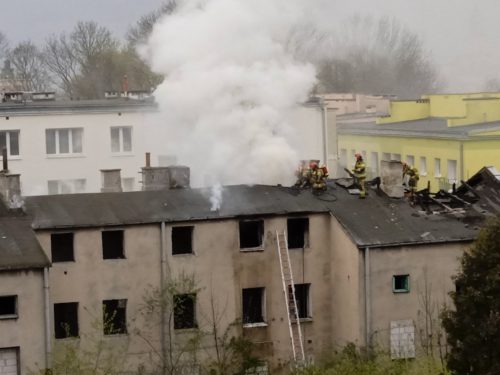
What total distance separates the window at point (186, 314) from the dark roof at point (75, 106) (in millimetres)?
19224

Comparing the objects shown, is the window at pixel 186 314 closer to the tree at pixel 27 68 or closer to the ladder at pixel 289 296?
the ladder at pixel 289 296

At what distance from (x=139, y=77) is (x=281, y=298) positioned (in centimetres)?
4343

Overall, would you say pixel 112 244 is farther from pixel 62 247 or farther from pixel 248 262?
pixel 248 262

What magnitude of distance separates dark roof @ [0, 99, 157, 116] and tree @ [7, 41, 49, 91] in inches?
1307


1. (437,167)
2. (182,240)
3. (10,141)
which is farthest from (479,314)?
(437,167)

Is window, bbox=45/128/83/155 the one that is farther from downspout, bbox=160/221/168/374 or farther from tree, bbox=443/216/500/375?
tree, bbox=443/216/500/375

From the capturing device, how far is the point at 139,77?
73.2 metres

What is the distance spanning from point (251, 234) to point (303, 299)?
2.06 meters

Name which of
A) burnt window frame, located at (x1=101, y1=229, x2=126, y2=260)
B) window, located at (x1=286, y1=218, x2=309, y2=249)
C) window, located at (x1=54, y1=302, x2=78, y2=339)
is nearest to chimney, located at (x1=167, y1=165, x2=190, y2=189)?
window, located at (x1=286, y1=218, x2=309, y2=249)

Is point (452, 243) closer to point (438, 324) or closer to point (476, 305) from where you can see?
point (438, 324)

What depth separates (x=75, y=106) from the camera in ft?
160

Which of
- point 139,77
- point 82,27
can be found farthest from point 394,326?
point 82,27

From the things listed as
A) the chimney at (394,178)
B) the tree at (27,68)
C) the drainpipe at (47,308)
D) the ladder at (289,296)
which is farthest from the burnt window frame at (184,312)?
the tree at (27,68)

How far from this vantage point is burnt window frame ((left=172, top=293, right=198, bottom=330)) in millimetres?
30297
